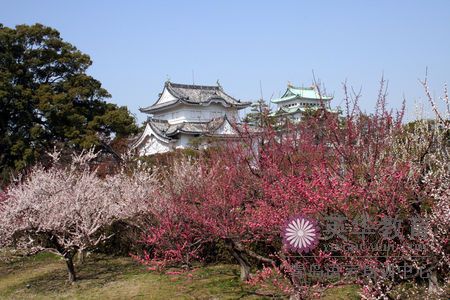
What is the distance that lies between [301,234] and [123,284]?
4413mm

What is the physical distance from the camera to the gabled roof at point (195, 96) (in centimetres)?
3459

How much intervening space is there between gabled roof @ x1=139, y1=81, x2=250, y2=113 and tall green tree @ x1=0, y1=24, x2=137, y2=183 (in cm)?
845

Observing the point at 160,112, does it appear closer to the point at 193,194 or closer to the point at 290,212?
the point at 193,194

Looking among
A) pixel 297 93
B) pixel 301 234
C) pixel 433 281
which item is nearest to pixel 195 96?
pixel 297 93

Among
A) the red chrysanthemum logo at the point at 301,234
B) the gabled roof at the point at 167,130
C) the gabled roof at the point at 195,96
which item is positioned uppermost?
the gabled roof at the point at 195,96

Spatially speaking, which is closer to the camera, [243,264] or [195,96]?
[243,264]

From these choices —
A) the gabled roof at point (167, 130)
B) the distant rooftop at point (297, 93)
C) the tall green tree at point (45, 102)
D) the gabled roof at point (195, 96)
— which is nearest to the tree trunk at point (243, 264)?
the tall green tree at point (45, 102)

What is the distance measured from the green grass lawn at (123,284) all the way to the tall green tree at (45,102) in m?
13.5

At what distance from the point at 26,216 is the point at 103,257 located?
354 cm

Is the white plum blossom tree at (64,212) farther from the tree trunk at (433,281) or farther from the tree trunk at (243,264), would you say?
the tree trunk at (433,281)

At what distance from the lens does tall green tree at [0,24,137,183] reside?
2425 cm

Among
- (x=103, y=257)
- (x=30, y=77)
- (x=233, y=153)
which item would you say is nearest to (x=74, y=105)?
(x=30, y=77)

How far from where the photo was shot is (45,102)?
2456cm

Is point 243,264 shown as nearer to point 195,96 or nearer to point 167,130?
point 167,130
